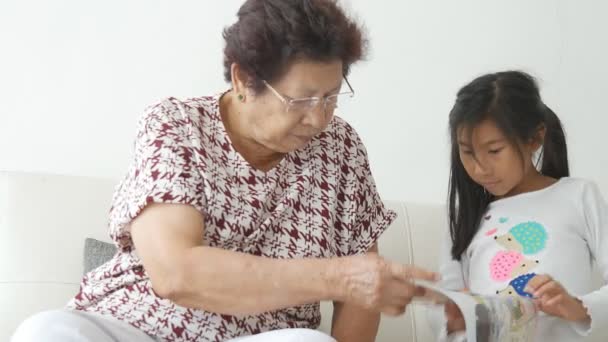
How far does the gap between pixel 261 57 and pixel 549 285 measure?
0.70 m

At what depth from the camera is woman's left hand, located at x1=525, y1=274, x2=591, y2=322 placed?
1.60 meters

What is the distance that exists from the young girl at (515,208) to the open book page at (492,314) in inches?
6.9

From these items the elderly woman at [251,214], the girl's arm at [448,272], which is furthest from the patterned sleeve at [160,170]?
the girl's arm at [448,272]

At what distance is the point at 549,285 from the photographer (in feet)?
5.27

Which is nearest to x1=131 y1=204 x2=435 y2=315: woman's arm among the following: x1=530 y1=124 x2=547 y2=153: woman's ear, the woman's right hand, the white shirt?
the woman's right hand

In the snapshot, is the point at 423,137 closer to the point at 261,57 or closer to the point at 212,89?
the point at 212,89

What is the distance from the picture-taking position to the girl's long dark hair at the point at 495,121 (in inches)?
72.7

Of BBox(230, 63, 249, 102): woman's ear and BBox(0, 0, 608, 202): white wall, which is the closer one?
BBox(230, 63, 249, 102): woman's ear

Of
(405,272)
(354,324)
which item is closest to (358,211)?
(354,324)

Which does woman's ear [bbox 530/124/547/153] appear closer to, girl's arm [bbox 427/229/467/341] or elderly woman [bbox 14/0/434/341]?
girl's arm [bbox 427/229/467/341]

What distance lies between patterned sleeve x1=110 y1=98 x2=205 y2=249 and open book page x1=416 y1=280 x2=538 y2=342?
0.42 m

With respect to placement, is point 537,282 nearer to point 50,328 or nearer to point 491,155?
point 491,155

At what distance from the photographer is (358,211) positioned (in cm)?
166

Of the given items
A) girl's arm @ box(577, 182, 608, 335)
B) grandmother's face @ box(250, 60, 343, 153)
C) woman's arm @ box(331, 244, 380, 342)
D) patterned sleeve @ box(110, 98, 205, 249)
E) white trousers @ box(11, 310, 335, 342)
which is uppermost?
grandmother's face @ box(250, 60, 343, 153)
